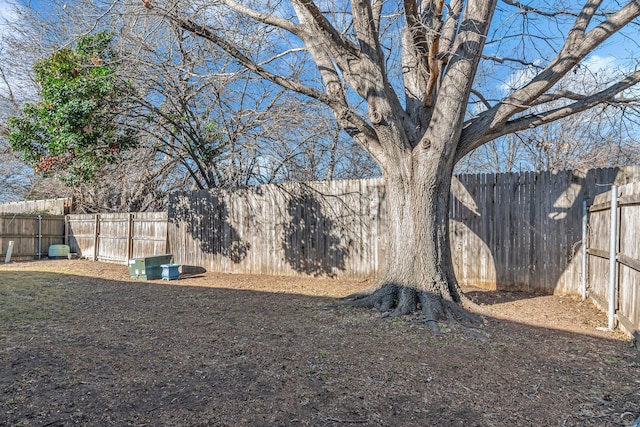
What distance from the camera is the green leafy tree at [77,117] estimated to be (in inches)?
310

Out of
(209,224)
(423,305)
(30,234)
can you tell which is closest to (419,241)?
(423,305)

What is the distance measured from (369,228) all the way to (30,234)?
12.1m

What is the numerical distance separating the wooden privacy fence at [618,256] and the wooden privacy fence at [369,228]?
0.64 metres

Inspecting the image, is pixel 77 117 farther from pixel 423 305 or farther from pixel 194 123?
pixel 423 305

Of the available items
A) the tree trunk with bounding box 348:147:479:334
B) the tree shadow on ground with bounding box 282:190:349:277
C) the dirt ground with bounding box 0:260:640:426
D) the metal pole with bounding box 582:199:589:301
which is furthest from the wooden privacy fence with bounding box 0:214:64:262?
the metal pole with bounding box 582:199:589:301

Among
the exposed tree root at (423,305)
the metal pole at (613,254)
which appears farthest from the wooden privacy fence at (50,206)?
the metal pole at (613,254)

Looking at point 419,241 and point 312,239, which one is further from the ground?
point 419,241

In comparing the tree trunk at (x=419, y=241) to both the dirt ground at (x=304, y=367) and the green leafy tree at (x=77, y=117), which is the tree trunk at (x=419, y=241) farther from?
the green leafy tree at (x=77, y=117)

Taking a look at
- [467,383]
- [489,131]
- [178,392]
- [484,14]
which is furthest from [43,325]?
[484,14]

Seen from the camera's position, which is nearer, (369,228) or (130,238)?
(369,228)

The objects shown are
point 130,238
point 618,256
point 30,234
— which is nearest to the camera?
point 618,256

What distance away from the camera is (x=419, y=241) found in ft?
16.5

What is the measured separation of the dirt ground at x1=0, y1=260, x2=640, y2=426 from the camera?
7.97 feet

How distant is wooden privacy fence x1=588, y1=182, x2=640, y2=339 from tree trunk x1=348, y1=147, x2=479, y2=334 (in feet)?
5.44
